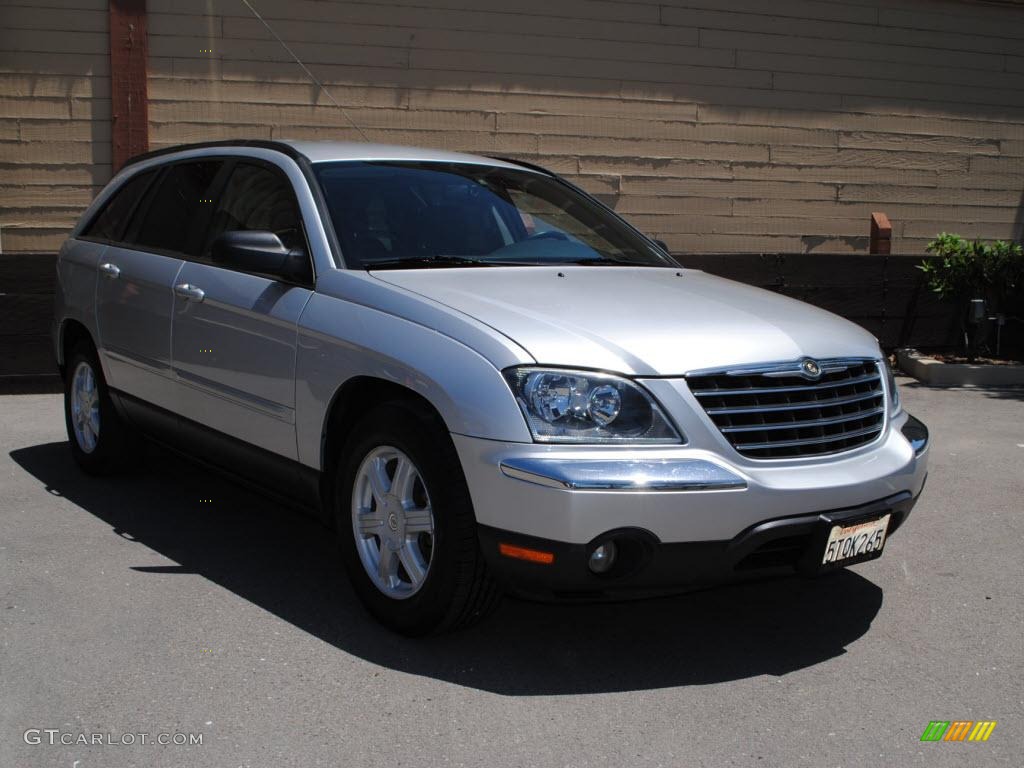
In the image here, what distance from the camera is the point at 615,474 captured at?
140 inches

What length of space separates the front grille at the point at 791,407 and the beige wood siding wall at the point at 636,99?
22.3 feet

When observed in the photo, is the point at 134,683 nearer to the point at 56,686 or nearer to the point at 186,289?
the point at 56,686

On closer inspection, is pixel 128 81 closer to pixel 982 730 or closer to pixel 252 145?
pixel 252 145

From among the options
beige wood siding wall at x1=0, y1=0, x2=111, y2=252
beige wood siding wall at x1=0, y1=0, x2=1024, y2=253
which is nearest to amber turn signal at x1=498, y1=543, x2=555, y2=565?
beige wood siding wall at x1=0, y1=0, x2=1024, y2=253

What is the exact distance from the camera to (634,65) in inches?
432

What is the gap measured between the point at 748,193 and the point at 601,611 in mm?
7662

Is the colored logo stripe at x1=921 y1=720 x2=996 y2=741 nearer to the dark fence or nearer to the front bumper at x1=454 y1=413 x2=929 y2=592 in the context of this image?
the front bumper at x1=454 y1=413 x2=929 y2=592

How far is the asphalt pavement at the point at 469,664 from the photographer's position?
342cm

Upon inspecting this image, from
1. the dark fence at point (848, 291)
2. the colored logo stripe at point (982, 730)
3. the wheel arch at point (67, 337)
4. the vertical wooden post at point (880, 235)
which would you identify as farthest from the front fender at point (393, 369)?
the vertical wooden post at point (880, 235)

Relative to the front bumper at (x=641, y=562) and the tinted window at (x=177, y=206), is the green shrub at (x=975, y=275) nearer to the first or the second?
the tinted window at (x=177, y=206)

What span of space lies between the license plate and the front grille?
260 millimetres

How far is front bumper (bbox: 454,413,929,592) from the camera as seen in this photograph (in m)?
3.56

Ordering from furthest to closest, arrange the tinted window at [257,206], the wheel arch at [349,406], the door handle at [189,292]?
the door handle at [189,292] → the tinted window at [257,206] → the wheel arch at [349,406]

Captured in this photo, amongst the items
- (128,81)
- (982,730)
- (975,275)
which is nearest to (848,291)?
(975,275)
